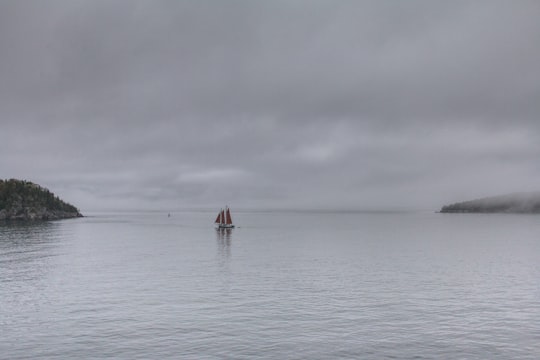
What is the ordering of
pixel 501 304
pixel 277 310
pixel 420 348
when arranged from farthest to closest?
pixel 501 304
pixel 277 310
pixel 420 348

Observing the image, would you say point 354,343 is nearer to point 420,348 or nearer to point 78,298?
point 420,348

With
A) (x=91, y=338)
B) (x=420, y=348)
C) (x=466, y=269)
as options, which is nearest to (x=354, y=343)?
(x=420, y=348)

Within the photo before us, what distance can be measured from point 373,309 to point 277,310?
9.65 metres

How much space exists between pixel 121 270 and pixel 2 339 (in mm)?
39408

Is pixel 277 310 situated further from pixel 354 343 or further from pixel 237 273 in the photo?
pixel 237 273

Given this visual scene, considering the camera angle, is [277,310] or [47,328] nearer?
[47,328]

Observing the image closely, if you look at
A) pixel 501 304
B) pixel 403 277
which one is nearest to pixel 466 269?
pixel 403 277

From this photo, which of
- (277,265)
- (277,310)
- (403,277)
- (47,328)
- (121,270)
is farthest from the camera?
(277,265)

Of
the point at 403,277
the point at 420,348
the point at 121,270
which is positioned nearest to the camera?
the point at 420,348

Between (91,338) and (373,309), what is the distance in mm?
26244

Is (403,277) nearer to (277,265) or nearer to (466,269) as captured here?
(466,269)

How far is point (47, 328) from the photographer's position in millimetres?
37344

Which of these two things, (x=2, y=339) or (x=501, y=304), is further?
(x=501, y=304)

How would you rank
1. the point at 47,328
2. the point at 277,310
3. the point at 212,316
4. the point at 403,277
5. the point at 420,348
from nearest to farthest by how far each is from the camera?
the point at 420,348 < the point at 47,328 < the point at 212,316 < the point at 277,310 < the point at 403,277
